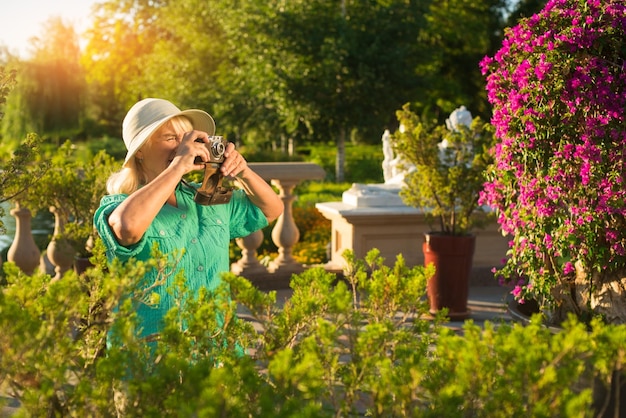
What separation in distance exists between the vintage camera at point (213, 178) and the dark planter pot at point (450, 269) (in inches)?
156

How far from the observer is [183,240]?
2.90m

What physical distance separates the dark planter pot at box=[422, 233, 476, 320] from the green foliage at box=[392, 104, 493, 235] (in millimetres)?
191

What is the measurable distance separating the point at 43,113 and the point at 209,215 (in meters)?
39.6

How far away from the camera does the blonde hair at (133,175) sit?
2902 millimetres

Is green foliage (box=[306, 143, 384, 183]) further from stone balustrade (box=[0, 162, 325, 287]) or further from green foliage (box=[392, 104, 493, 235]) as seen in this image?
green foliage (box=[392, 104, 493, 235])

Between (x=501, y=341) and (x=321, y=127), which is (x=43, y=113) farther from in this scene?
(x=501, y=341)

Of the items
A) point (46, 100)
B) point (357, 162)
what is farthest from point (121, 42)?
point (357, 162)

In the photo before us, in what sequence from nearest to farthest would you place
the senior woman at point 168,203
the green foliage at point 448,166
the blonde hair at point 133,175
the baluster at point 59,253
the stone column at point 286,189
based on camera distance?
the senior woman at point 168,203, the blonde hair at point 133,175, the green foliage at point 448,166, the baluster at point 59,253, the stone column at point 286,189

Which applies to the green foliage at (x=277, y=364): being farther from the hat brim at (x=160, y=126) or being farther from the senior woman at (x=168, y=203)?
the hat brim at (x=160, y=126)

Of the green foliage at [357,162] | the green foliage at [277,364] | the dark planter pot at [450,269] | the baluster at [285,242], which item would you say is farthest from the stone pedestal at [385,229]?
the green foliage at [357,162]

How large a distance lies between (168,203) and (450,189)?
4.05 metres

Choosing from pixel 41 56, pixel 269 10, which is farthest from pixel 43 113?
pixel 269 10

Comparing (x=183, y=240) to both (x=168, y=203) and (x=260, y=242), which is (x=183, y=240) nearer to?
(x=168, y=203)

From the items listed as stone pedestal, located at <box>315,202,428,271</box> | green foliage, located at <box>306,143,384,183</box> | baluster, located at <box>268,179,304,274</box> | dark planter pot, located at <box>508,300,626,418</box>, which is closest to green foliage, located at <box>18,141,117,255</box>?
baluster, located at <box>268,179,304,274</box>
